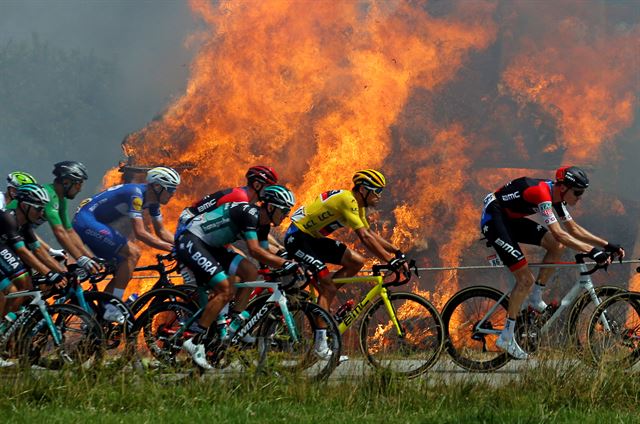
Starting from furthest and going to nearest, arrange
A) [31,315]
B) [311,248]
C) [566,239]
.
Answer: [311,248], [566,239], [31,315]

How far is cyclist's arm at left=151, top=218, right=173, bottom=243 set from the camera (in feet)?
36.1

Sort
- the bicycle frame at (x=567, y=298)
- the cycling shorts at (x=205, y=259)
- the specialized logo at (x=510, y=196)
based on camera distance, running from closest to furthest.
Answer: the cycling shorts at (x=205, y=259)
the bicycle frame at (x=567, y=298)
the specialized logo at (x=510, y=196)

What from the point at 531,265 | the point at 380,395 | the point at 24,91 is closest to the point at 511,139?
the point at 531,265

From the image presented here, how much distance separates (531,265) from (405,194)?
1984cm

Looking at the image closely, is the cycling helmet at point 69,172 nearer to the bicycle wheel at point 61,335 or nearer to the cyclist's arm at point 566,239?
the bicycle wheel at point 61,335

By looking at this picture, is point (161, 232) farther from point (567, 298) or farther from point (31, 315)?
point (567, 298)

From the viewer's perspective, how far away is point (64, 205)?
1055cm

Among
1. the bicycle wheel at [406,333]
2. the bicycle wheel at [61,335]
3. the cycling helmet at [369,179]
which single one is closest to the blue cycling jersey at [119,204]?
the bicycle wheel at [61,335]

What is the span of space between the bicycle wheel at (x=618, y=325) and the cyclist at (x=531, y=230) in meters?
0.44

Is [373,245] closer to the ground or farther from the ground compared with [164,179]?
closer to the ground

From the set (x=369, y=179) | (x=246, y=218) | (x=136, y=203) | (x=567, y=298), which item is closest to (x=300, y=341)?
(x=246, y=218)

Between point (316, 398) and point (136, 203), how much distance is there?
4.37m

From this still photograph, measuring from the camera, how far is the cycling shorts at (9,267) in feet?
29.7

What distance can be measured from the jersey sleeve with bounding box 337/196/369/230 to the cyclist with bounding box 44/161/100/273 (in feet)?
9.25
